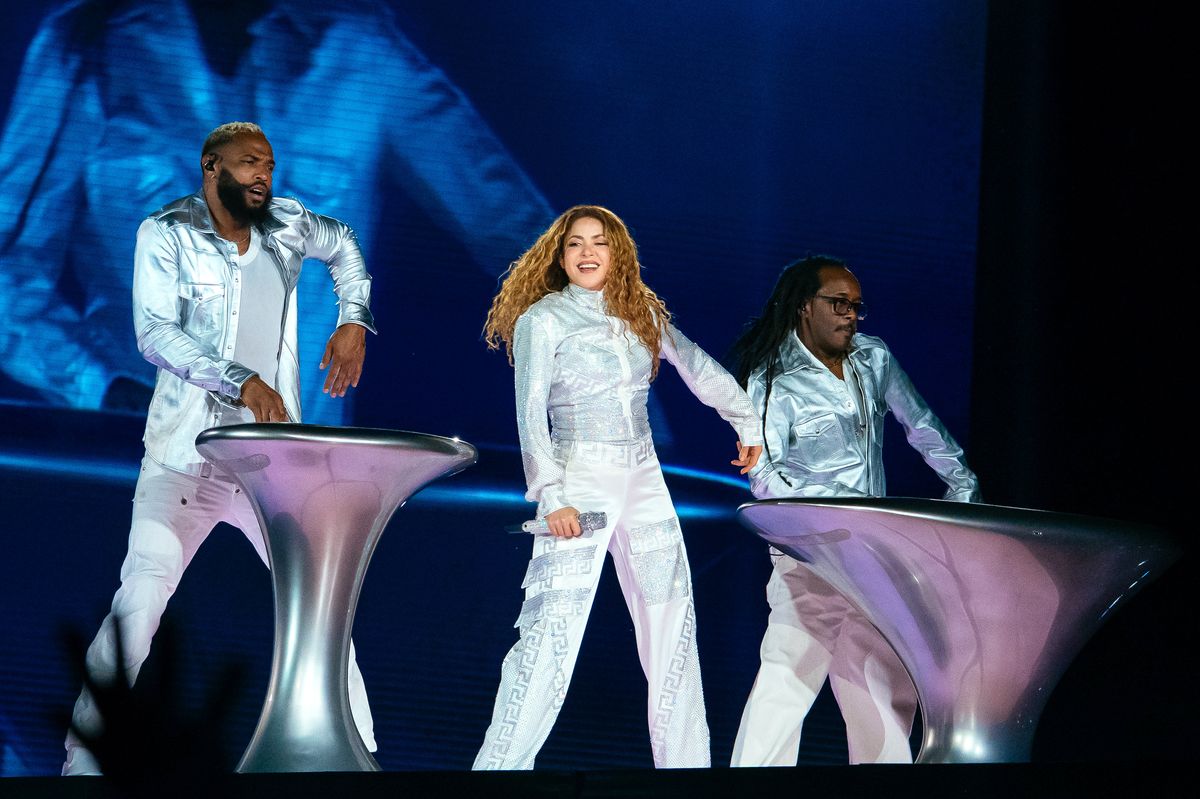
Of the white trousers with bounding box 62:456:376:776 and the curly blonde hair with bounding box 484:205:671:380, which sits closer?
the white trousers with bounding box 62:456:376:776

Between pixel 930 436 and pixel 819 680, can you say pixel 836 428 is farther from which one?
pixel 819 680

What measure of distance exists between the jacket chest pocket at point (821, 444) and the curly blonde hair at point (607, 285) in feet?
1.21

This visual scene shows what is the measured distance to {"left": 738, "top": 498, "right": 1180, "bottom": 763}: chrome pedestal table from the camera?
2.12m

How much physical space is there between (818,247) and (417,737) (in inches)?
68.0

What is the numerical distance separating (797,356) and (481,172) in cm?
110

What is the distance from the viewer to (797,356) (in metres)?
3.24

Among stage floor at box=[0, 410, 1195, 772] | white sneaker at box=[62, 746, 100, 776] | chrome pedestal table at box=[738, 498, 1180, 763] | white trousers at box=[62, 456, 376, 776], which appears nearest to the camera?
chrome pedestal table at box=[738, 498, 1180, 763]

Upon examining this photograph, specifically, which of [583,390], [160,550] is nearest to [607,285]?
[583,390]

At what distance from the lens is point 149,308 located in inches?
114

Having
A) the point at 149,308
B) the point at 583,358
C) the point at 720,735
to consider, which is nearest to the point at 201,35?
the point at 149,308

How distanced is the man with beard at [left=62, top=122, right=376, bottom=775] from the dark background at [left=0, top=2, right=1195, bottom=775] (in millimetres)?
643

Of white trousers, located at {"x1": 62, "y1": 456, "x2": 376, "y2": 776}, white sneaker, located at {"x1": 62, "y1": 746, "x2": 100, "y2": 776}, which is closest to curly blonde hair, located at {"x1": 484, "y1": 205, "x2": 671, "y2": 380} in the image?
white trousers, located at {"x1": 62, "y1": 456, "x2": 376, "y2": 776}

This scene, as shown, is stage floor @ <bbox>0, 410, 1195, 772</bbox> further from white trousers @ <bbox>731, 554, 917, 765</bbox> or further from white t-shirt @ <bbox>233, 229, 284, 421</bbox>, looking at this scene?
white t-shirt @ <bbox>233, 229, 284, 421</bbox>

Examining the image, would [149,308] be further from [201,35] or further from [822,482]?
[822,482]
